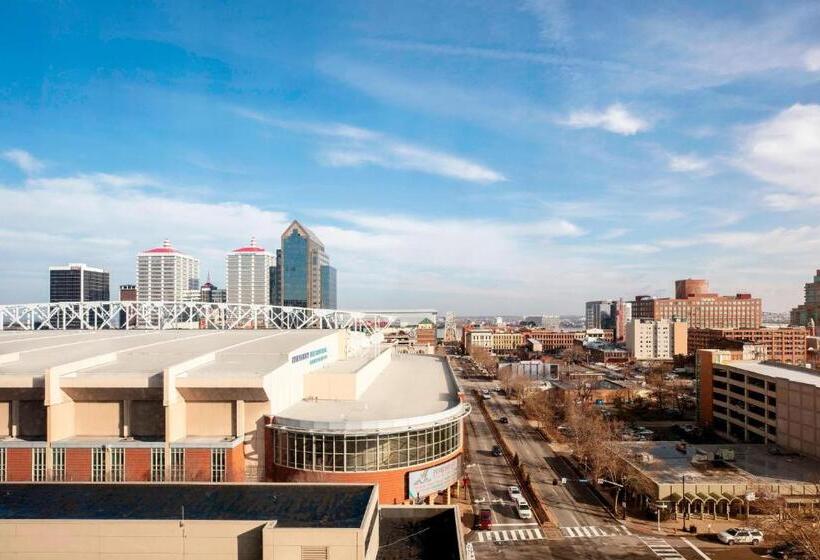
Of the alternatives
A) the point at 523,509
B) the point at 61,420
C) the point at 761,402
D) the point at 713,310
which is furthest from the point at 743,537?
the point at 713,310

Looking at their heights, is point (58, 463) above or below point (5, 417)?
below

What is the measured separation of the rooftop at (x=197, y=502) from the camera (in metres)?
18.6

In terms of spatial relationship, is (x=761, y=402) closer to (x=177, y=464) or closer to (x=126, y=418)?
(x=177, y=464)

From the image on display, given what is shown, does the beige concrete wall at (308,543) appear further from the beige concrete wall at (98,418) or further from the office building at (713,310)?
the office building at (713,310)

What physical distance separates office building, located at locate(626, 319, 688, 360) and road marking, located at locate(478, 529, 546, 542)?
124 m

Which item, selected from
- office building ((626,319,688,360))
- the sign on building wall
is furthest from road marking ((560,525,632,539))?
office building ((626,319,688,360))

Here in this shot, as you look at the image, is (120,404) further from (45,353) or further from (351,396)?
(351,396)

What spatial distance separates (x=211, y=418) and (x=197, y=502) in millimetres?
15595

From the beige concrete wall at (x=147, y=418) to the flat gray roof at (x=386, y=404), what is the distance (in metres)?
7.32

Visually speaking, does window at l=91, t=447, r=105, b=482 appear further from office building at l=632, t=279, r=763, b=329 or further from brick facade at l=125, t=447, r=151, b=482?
office building at l=632, t=279, r=763, b=329

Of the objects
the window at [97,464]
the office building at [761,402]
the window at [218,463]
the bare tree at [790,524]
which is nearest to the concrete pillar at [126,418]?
the window at [97,464]

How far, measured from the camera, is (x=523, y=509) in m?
37.1

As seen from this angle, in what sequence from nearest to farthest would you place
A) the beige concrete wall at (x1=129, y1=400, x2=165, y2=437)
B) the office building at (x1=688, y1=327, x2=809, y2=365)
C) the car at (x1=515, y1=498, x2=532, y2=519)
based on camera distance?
1. the beige concrete wall at (x1=129, y1=400, x2=165, y2=437)
2. the car at (x1=515, y1=498, x2=532, y2=519)
3. the office building at (x1=688, y1=327, x2=809, y2=365)

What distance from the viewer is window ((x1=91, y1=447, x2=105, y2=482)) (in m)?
33.2
